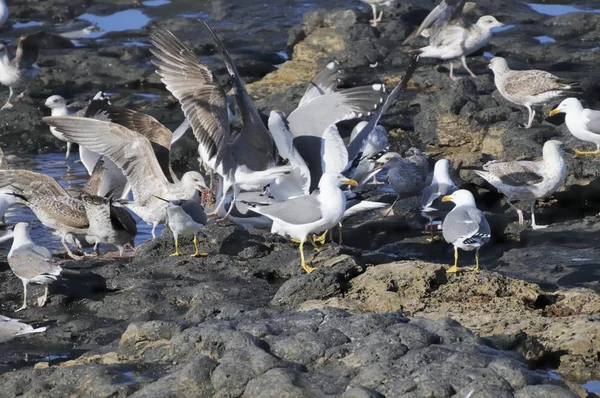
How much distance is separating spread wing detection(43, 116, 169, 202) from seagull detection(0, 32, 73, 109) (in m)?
6.46

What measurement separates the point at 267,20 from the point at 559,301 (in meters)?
14.2

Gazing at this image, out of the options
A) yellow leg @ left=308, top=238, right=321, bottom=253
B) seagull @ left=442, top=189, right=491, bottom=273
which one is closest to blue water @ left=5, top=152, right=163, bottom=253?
yellow leg @ left=308, top=238, right=321, bottom=253

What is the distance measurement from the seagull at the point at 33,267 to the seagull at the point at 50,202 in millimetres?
1267

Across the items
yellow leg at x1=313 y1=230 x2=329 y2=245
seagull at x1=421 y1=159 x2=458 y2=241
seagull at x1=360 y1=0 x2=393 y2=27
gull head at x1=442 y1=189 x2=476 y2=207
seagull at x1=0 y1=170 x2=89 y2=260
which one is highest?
gull head at x1=442 y1=189 x2=476 y2=207

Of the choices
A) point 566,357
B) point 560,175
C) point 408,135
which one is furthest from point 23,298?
point 408,135

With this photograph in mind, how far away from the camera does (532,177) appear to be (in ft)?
35.1

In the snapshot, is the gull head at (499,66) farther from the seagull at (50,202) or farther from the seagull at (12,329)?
the seagull at (12,329)

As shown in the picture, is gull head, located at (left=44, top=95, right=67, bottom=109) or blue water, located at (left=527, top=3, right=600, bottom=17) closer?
gull head, located at (left=44, top=95, right=67, bottom=109)

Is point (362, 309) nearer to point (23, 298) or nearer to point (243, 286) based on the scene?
point (243, 286)

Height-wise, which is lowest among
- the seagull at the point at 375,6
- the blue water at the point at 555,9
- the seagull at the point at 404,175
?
the blue water at the point at 555,9

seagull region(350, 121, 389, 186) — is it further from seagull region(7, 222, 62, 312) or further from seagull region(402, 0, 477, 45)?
seagull region(402, 0, 477, 45)

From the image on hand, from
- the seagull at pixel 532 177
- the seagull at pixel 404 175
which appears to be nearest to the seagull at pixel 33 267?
the seagull at pixel 404 175

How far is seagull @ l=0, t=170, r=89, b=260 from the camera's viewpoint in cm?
1023

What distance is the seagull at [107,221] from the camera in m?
9.81
